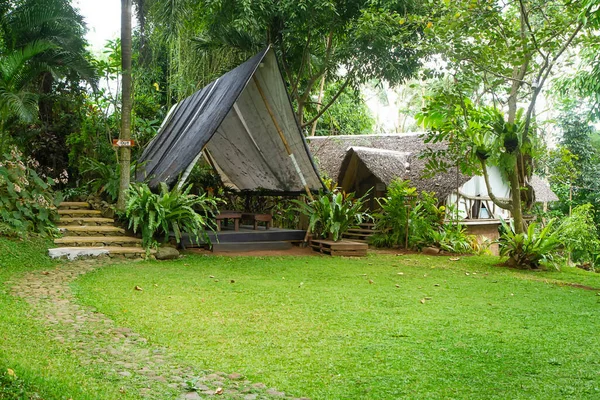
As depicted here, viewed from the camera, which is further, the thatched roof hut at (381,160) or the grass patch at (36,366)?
the thatched roof hut at (381,160)

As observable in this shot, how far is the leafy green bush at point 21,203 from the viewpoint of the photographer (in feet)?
26.0

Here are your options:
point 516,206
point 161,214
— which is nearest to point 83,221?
point 161,214

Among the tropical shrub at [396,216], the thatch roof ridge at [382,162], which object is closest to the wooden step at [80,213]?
the tropical shrub at [396,216]

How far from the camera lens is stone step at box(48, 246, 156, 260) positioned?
24.5 feet

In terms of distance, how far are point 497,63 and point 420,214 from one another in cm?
425

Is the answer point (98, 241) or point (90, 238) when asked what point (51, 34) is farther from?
point (98, 241)

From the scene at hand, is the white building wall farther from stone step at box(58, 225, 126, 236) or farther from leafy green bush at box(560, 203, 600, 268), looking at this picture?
stone step at box(58, 225, 126, 236)

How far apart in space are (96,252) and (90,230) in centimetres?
108

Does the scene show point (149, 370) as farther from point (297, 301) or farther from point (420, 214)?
point (420, 214)

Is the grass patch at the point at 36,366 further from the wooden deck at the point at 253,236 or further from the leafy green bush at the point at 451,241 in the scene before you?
the leafy green bush at the point at 451,241

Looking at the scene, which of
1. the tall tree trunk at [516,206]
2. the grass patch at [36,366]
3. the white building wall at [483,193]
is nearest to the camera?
the grass patch at [36,366]

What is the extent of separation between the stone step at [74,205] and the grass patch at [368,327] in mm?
3631

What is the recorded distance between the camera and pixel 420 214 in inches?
467

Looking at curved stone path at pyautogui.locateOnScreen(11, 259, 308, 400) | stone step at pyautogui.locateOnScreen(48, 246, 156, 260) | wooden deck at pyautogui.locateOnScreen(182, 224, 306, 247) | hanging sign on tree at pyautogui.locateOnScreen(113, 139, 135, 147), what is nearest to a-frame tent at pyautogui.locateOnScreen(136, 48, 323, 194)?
hanging sign on tree at pyautogui.locateOnScreen(113, 139, 135, 147)
